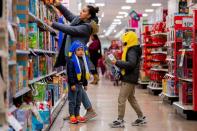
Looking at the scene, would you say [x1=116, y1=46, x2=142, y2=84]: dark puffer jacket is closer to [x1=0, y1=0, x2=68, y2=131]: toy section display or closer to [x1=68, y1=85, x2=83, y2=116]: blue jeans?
[x1=68, y1=85, x2=83, y2=116]: blue jeans

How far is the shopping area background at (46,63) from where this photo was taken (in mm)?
3170

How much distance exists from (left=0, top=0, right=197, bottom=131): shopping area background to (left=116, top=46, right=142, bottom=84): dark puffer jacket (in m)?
0.57

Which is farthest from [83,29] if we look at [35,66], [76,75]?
[35,66]

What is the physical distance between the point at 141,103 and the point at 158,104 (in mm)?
405

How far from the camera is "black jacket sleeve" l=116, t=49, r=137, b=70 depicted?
5.82 meters

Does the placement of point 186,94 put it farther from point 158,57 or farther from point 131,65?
point 158,57

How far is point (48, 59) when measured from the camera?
6.50 m

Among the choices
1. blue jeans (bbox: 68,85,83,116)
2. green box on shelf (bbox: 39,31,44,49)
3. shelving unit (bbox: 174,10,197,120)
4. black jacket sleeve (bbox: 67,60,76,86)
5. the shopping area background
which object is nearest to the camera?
the shopping area background

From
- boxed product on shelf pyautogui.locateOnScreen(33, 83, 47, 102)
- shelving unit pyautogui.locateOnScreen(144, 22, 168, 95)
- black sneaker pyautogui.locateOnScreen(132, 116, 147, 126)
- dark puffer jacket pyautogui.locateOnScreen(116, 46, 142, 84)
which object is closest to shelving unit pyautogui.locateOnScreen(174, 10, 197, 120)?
black sneaker pyautogui.locateOnScreen(132, 116, 147, 126)

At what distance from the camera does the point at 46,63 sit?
6.33m

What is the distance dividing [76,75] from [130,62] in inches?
34.6

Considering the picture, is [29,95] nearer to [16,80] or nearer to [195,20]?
[16,80]

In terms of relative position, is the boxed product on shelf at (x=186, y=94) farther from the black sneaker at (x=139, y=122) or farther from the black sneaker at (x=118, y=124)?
the black sneaker at (x=118, y=124)

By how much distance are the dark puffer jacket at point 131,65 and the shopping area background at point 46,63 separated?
1.86 ft
